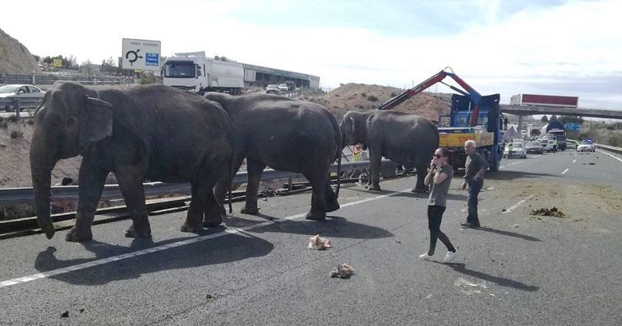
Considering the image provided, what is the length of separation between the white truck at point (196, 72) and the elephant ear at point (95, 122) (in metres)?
29.9

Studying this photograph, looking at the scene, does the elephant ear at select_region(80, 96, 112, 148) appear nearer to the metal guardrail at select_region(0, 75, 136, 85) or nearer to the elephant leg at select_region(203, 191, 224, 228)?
the elephant leg at select_region(203, 191, 224, 228)

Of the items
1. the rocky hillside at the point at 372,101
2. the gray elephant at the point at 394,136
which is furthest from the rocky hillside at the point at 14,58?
the gray elephant at the point at 394,136

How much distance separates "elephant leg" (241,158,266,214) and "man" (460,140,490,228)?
3.94 meters

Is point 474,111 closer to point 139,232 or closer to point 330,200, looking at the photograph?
point 330,200

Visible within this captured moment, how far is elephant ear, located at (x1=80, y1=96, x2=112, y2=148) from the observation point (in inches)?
356

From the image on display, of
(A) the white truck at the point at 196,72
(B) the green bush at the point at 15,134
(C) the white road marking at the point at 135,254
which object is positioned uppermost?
(A) the white truck at the point at 196,72

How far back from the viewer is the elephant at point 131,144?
880 centimetres

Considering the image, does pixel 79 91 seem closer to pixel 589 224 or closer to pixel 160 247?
pixel 160 247

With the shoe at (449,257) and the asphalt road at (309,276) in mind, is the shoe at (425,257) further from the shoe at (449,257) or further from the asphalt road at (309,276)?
the shoe at (449,257)

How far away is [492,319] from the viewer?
657 centimetres

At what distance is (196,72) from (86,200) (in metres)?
35.3

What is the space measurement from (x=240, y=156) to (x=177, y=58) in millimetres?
32209

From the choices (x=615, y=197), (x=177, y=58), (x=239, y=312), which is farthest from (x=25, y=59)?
(x=239, y=312)

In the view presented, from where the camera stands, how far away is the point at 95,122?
9078 millimetres
